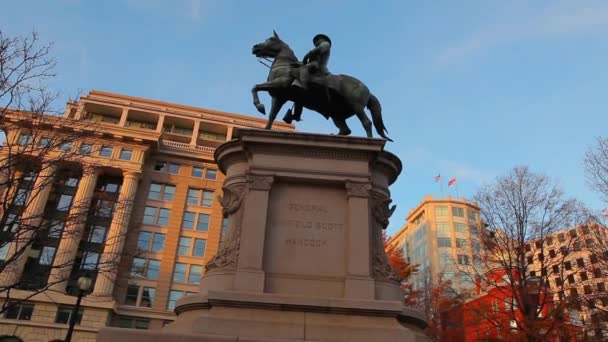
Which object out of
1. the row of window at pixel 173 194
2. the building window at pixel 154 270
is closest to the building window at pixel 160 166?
the row of window at pixel 173 194

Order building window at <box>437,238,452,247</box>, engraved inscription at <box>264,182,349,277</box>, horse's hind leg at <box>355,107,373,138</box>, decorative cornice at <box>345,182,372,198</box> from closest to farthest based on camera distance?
1. engraved inscription at <box>264,182,349,277</box>
2. decorative cornice at <box>345,182,372,198</box>
3. horse's hind leg at <box>355,107,373,138</box>
4. building window at <box>437,238,452,247</box>

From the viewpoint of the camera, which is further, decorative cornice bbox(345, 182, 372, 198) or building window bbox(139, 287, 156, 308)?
building window bbox(139, 287, 156, 308)

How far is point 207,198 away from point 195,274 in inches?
456

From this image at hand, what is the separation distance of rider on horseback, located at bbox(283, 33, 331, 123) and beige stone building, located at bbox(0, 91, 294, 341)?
126 ft

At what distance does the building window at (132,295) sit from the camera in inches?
2237

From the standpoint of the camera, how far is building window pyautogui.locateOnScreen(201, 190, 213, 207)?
6575cm

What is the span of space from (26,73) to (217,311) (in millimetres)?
11743

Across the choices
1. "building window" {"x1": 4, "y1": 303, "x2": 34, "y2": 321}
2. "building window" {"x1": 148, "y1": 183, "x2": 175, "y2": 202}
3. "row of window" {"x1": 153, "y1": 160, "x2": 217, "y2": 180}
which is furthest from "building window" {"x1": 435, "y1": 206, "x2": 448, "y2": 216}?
"building window" {"x1": 4, "y1": 303, "x2": 34, "y2": 321}

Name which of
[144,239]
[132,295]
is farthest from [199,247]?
[132,295]

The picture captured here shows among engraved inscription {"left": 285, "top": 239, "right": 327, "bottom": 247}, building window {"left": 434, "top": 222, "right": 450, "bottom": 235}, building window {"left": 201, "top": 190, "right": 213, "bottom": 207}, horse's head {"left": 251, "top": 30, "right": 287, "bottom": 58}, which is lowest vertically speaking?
engraved inscription {"left": 285, "top": 239, "right": 327, "bottom": 247}

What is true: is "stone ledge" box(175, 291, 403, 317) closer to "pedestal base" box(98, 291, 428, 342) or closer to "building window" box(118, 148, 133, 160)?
"pedestal base" box(98, 291, 428, 342)

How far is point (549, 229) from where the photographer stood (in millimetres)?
26594

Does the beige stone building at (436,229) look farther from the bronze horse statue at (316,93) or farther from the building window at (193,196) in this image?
the bronze horse statue at (316,93)

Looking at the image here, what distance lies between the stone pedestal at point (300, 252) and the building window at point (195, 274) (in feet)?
164
